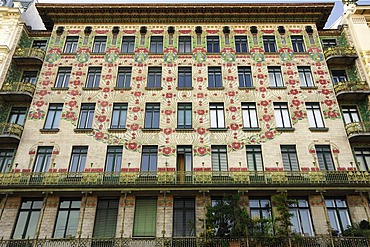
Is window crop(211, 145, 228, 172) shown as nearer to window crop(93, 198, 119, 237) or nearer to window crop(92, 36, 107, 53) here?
window crop(93, 198, 119, 237)

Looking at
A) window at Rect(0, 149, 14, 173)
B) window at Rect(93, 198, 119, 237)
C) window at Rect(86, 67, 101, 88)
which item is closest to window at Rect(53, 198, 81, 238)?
window at Rect(93, 198, 119, 237)

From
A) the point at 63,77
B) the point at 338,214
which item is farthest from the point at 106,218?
the point at 338,214

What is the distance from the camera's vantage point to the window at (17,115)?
23.6 metres

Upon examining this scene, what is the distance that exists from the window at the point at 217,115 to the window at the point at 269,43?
6.64m

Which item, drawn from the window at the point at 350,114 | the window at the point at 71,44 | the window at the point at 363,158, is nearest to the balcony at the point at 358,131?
the window at the point at 363,158

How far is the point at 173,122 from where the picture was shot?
23094mm

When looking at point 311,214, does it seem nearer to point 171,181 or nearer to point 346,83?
point 171,181

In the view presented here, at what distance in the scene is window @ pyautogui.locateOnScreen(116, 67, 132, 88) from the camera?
82.1ft

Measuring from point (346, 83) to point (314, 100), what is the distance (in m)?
2.52

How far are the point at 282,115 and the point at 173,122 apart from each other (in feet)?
24.8

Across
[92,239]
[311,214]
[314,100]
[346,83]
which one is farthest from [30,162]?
[346,83]

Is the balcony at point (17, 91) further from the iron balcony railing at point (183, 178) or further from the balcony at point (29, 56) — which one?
the iron balcony railing at point (183, 178)

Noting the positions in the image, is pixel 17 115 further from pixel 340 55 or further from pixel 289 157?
pixel 340 55

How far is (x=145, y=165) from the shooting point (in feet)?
70.9
